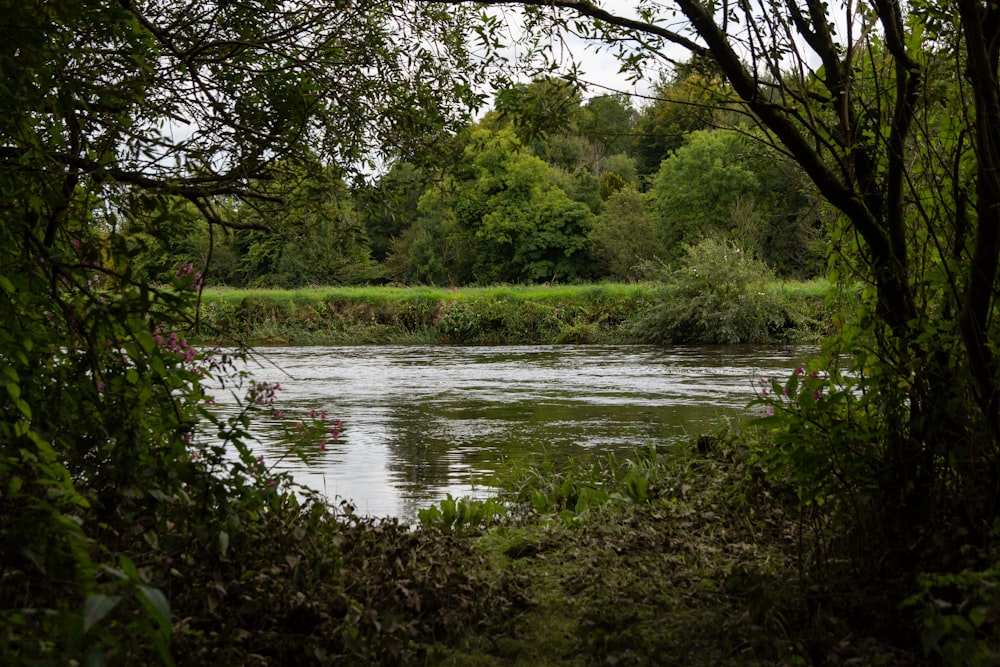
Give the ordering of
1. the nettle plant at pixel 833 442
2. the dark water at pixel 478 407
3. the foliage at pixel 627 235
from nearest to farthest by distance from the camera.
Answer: the nettle plant at pixel 833 442
the dark water at pixel 478 407
the foliage at pixel 627 235

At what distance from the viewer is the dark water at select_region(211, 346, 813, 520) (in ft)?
28.7

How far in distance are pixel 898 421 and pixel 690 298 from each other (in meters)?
23.3

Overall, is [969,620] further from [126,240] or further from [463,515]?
[463,515]

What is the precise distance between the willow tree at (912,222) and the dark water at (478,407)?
0.74 metres

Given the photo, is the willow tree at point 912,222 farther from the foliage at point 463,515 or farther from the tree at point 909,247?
the foliage at point 463,515

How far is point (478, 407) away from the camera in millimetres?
13609

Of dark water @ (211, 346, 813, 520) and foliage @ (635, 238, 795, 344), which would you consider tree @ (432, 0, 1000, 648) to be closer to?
dark water @ (211, 346, 813, 520)

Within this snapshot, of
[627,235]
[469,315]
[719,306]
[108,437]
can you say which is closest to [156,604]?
[108,437]

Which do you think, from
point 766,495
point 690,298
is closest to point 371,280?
point 690,298

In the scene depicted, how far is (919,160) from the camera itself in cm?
388

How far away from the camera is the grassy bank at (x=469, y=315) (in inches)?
1126

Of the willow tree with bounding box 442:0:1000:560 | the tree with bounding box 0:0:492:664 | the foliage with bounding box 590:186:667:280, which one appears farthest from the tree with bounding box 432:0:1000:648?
the foliage with bounding box 590:186:667:280

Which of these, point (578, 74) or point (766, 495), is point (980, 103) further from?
point (766, 495)

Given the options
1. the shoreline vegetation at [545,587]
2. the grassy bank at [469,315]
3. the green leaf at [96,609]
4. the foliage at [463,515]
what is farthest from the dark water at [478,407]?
the grassy bank at [469,315]
